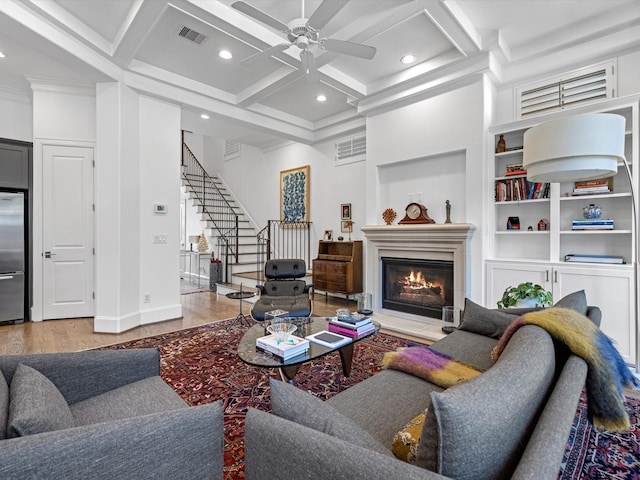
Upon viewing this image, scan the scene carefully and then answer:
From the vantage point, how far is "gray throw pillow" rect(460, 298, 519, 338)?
8.34 ft

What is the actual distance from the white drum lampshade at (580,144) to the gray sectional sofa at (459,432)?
3.90ft

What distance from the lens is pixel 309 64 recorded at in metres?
3.11

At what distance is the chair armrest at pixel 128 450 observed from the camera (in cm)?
87

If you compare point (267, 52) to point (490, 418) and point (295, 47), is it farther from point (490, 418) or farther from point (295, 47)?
point (490, 418)

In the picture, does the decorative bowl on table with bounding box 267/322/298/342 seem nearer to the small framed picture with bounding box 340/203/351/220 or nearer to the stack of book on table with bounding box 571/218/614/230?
the stack of book on table with bounding box 571/218/614/230

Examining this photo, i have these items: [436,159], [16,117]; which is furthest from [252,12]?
[16,117]

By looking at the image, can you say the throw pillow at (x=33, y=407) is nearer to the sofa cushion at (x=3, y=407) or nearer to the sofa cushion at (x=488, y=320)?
the sofa cushion at (x=3, y=407)

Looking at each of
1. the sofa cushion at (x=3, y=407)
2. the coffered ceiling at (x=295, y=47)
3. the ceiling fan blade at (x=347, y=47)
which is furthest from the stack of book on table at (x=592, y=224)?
the sofa cushion at (x=3, y=407)

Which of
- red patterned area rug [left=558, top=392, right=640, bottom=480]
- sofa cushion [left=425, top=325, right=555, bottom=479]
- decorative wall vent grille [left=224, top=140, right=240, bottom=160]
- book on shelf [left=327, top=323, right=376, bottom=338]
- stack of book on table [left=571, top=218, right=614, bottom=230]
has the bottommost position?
red patterned area rug [left=558, top=392, right=640, bottom=480]

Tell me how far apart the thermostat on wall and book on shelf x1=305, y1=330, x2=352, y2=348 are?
10.1ft

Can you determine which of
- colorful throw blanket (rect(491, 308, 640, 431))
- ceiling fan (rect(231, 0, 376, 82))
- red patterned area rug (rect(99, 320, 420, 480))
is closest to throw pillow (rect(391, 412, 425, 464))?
colorful throw blanket (rect(491, 308, 640, 431))

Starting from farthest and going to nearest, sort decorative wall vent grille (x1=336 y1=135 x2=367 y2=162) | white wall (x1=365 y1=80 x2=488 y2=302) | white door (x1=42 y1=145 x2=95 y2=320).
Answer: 1. decorative wall vent grille (x1=336 y1=135 x2=367 y2=162)
2. white door (x1=42 y1=145 x2=95 y2=320)
3. white wall (x1=365 y1=80 x2=488 y2=302)

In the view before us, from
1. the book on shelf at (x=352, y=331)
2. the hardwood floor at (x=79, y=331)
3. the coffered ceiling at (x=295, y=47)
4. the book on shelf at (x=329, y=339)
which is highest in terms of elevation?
the coffered ceiling at (x=295, y=47)

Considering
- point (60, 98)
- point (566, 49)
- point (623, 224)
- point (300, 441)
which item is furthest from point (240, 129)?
point (300, 441)
